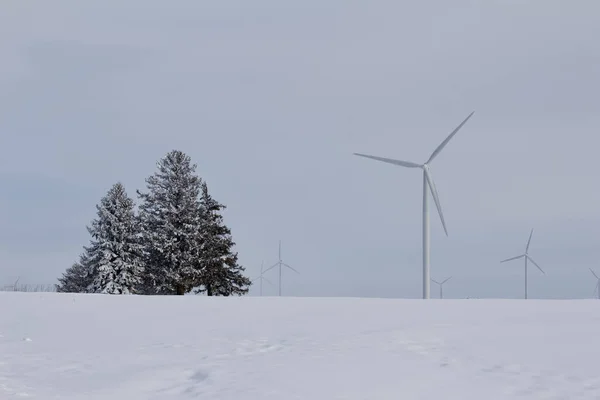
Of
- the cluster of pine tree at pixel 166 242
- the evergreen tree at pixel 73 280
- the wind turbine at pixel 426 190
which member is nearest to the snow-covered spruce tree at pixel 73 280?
the evergreen tree at pixel 73 280

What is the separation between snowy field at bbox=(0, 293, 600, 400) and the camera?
1029 centimetres

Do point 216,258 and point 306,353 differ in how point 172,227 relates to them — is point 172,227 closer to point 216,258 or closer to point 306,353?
point 216,258

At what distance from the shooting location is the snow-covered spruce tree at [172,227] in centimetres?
4684

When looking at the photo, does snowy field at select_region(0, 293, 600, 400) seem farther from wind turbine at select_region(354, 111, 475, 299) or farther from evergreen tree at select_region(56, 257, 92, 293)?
evergreen tree at select_region(56, 257, 92, 293)

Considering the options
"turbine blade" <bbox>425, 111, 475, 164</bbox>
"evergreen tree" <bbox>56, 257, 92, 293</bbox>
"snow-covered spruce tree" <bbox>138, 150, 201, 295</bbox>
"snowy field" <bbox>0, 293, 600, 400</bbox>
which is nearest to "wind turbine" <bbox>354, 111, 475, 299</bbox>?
"turbine blade" <bbox>425, 111, 475, 164</bbox>

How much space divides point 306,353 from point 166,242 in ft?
116

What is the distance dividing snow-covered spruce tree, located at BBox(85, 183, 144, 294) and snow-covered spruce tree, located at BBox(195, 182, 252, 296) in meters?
4.73

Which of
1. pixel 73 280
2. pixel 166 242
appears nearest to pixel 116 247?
pixel 166 242

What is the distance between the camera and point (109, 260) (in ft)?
157

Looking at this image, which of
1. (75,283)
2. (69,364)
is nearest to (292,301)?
(69,364)

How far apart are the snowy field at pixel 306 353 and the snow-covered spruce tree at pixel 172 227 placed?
26282 mm

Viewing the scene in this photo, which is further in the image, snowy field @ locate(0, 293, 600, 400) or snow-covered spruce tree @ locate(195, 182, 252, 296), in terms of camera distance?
snow-covered spruce tree @ locate(195, 182, 252, 296)

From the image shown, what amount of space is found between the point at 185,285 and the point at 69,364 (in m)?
33.8

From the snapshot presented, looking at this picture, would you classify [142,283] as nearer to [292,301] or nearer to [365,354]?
[292,301]
